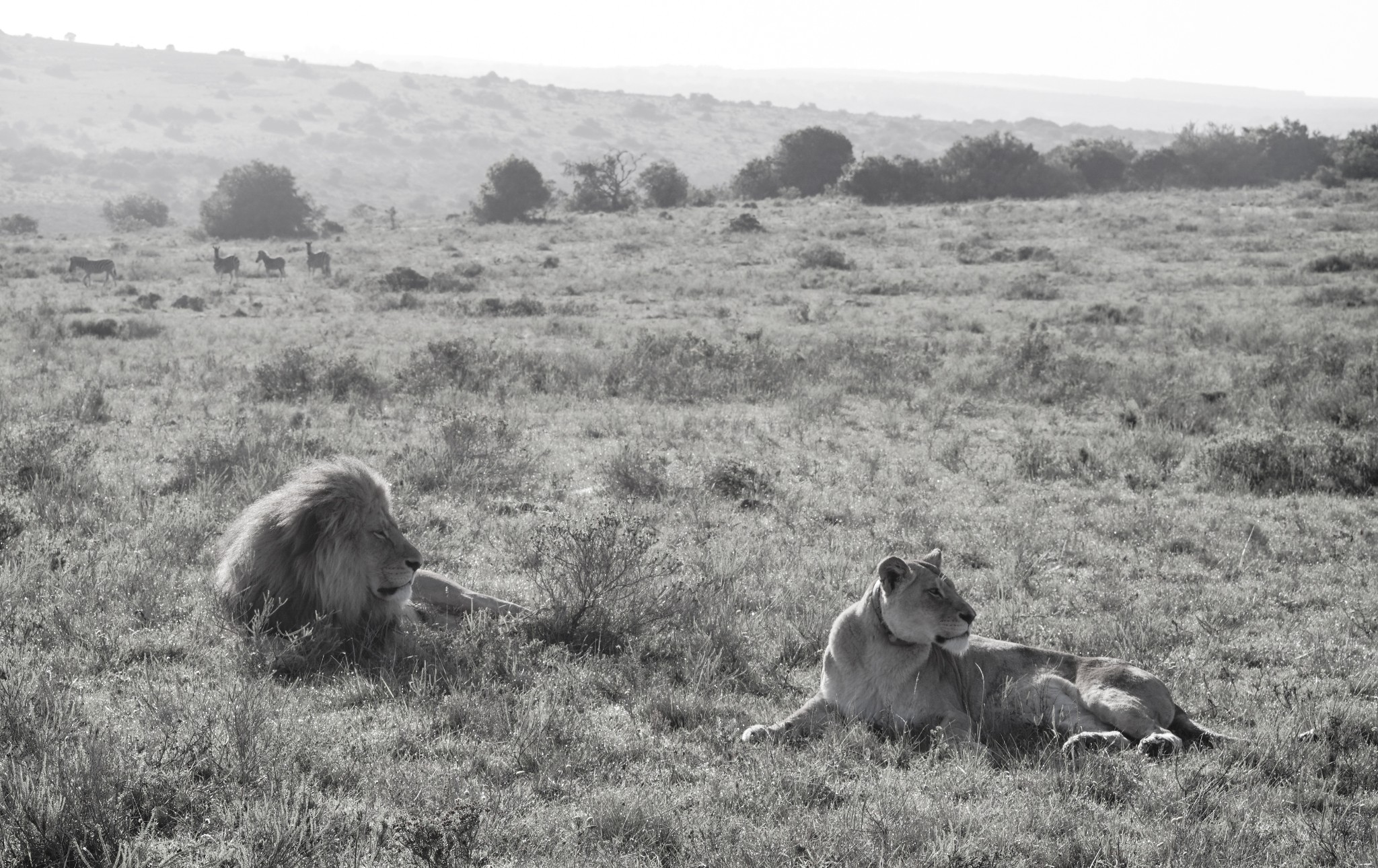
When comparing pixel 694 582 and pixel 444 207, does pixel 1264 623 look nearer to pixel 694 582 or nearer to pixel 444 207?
pixel 694 582

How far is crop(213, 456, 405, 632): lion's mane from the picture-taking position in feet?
17.4

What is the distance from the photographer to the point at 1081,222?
38.7 metres

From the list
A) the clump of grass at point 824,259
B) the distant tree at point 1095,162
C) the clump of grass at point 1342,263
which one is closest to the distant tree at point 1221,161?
the distant tree at point 1095,162

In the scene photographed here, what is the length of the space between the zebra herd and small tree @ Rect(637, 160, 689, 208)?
23.2 m

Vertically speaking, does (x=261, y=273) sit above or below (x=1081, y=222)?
below

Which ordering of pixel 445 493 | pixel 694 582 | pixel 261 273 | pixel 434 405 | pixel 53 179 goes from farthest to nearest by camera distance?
pixel 53 179
pixel 261 273
pixel 434 405
pixel 445 493
pixel 694 582

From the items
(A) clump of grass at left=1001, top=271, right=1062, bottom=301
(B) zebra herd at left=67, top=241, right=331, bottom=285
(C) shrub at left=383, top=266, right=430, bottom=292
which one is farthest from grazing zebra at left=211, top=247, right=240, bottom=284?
(A) clump of grass at left=1001, top=271, right=1062, bottom=301

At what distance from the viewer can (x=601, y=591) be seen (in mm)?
6301

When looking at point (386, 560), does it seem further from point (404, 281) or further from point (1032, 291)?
point (404, 281)

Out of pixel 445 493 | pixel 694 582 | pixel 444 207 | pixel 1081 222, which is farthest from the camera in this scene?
pixel 444 207

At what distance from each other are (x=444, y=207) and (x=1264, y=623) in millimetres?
105943

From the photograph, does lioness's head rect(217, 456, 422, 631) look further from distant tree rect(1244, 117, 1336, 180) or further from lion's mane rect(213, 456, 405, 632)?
distant tree rect(1244, 117, 1336, 180)

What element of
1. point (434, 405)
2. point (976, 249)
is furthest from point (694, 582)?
point (976, 249)

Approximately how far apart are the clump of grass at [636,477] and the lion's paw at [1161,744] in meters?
5.44
